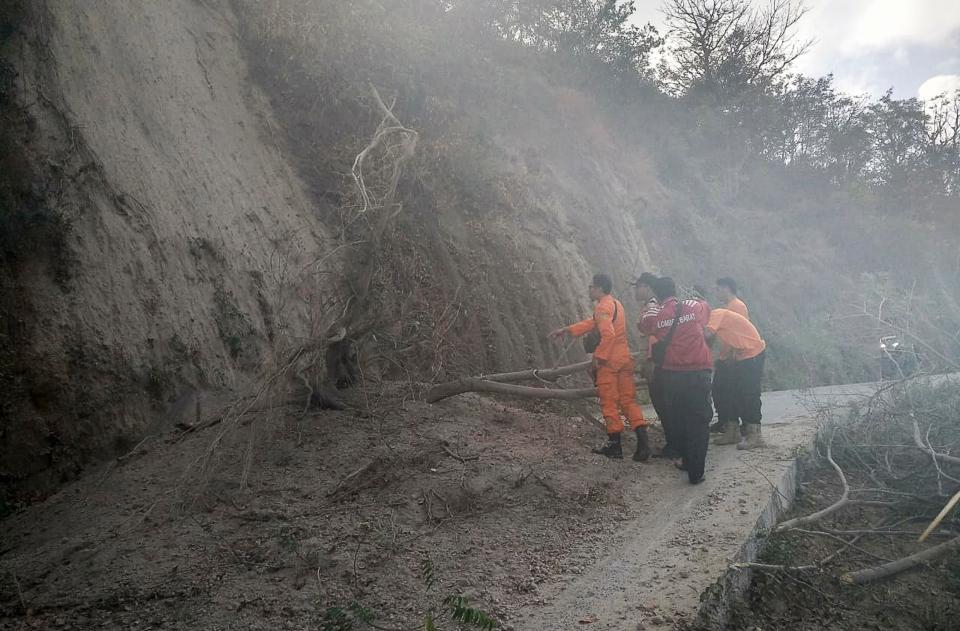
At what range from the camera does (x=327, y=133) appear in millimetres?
11391

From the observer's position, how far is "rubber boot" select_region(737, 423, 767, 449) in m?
7.52

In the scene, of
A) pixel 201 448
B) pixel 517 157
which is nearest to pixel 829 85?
pixel 517 157

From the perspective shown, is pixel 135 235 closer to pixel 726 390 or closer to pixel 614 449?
pixel 614 449

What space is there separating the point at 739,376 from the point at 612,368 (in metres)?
1.94

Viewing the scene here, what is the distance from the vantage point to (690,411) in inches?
252

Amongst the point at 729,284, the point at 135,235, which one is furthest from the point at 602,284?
the point at 135,235

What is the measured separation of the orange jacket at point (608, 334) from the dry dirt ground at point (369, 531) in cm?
97

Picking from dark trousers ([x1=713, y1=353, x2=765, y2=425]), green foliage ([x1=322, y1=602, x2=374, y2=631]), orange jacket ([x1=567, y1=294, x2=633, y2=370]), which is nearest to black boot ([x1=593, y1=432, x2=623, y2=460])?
orange jacket ([x1=567, y1=294, x2=633, y2=370])

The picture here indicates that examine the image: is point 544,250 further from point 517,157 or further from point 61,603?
point 61,603

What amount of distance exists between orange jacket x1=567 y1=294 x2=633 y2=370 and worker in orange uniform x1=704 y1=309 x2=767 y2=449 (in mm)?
1285

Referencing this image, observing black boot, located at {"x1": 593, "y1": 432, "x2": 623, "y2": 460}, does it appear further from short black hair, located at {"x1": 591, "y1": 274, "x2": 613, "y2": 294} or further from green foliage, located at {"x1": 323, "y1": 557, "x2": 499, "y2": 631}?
green foliage, located at {"x1": 323, "y1": 557, "x2": 499, "y2": 631}

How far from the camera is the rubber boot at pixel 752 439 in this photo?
7.52 metres

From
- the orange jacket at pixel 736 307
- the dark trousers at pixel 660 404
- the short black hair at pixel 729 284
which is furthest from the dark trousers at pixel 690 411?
the short black hair at pixel 729 284

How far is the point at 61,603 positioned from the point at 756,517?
4.54 metres
